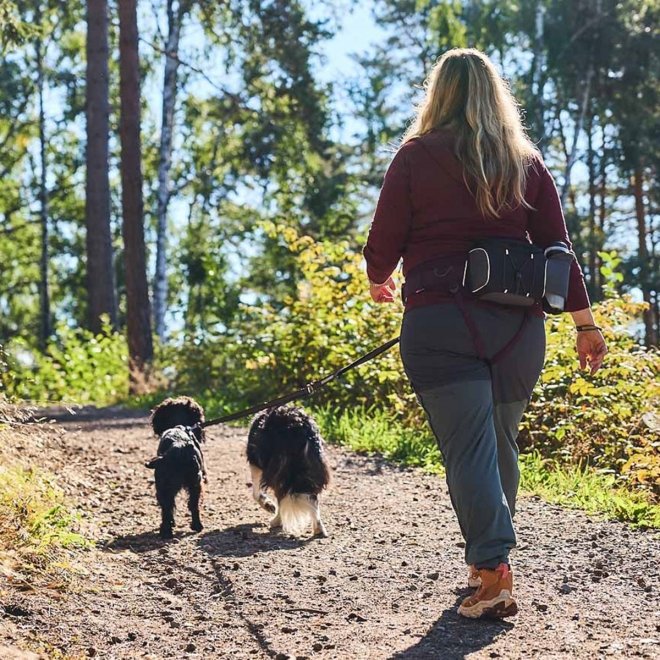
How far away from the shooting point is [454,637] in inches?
171

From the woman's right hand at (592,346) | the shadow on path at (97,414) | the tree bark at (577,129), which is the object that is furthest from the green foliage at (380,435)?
the tree bark at (577,129)

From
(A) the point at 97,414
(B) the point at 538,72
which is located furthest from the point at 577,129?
(A) the point at 97,414

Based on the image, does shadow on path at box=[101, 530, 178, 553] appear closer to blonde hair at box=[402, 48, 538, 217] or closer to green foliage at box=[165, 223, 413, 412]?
blonde hair at box=[402, 48, 538, 217]

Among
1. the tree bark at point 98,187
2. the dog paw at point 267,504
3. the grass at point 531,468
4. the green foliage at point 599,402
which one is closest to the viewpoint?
the grass at point 531,468

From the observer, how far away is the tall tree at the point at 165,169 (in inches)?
970

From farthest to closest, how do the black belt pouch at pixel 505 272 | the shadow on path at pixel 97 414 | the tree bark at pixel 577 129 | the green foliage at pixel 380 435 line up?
1. the tree bark at pixel 577 129
2. the shadow on path at pixel 97 414
3. the green foliage at pixel 380 435
4. the black belt pouch at pixel 505 272

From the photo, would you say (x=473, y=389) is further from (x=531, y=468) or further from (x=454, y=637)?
(x=531, y=468)

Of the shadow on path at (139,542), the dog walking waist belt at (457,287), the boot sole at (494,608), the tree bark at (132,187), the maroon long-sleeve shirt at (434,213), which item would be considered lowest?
the boot sole at (494,608)

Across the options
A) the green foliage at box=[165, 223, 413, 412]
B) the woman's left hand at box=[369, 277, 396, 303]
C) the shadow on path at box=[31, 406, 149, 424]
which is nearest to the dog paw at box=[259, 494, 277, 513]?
the woman's left hand at box=[369, 277, 396, 303]

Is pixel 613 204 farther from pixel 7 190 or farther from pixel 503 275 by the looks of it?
pixel 503 275

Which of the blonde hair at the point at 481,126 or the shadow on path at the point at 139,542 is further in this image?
the shadow on path at the point at 139,542

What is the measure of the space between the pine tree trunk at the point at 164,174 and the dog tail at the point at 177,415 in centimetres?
1644

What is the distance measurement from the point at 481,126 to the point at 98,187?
1716 cm

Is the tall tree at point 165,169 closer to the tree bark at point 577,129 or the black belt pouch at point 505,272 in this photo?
the tree bark at point 577,129
